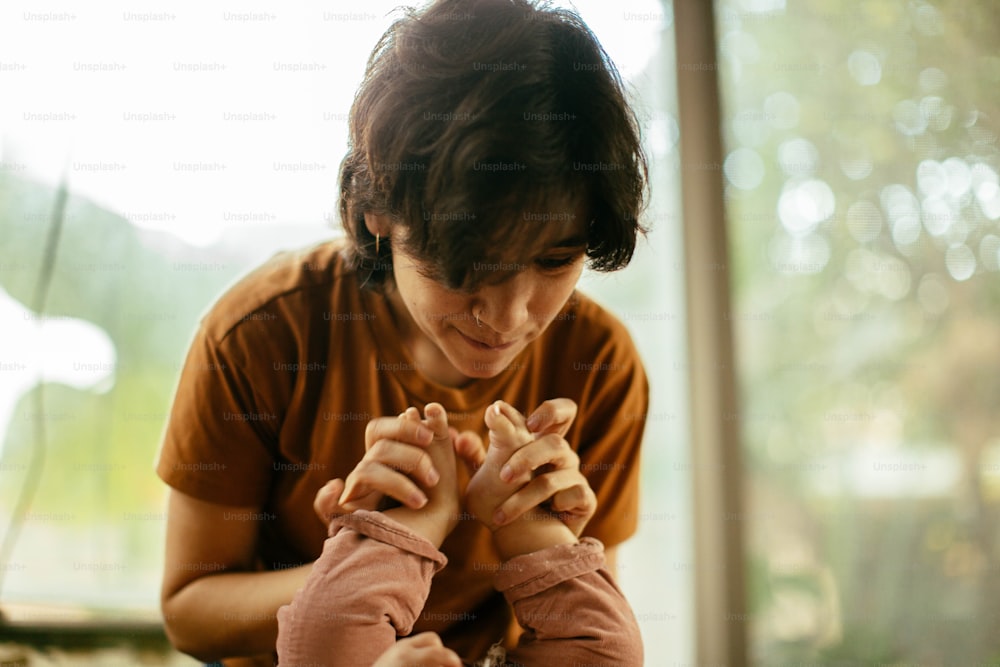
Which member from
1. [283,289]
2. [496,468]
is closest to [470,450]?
[496,468]

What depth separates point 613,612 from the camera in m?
0.59

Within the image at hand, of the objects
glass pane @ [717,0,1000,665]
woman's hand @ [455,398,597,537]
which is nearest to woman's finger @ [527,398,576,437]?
woman's hand @ [455,398,597,537]

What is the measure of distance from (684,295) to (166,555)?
27.0 inches

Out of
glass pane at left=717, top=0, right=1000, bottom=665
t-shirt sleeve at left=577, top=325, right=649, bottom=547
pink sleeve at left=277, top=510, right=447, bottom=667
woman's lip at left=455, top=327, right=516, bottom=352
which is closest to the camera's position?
pink sleeve at left=277, top=510, right=447, bottom=667

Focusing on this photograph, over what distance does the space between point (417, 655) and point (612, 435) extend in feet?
1.03

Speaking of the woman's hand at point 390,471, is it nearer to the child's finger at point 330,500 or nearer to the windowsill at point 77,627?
the child's finger at point 330,500

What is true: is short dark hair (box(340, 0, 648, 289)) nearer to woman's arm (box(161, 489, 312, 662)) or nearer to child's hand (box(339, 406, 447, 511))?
child's hand (box(339, 406, 447, 511))

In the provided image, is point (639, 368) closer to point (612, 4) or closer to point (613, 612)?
point (613, 612)

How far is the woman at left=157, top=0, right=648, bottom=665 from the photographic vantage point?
21.4 inches

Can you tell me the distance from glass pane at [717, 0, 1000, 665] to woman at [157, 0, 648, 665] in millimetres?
308

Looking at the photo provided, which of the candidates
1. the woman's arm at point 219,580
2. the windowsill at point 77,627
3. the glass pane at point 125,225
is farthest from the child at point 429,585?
the windowsill at point 77,627

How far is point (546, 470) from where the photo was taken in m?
0.63

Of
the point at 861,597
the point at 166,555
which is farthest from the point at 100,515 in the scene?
the point at 861,597

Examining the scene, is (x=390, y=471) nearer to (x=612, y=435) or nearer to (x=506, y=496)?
(x=506, y=496)
